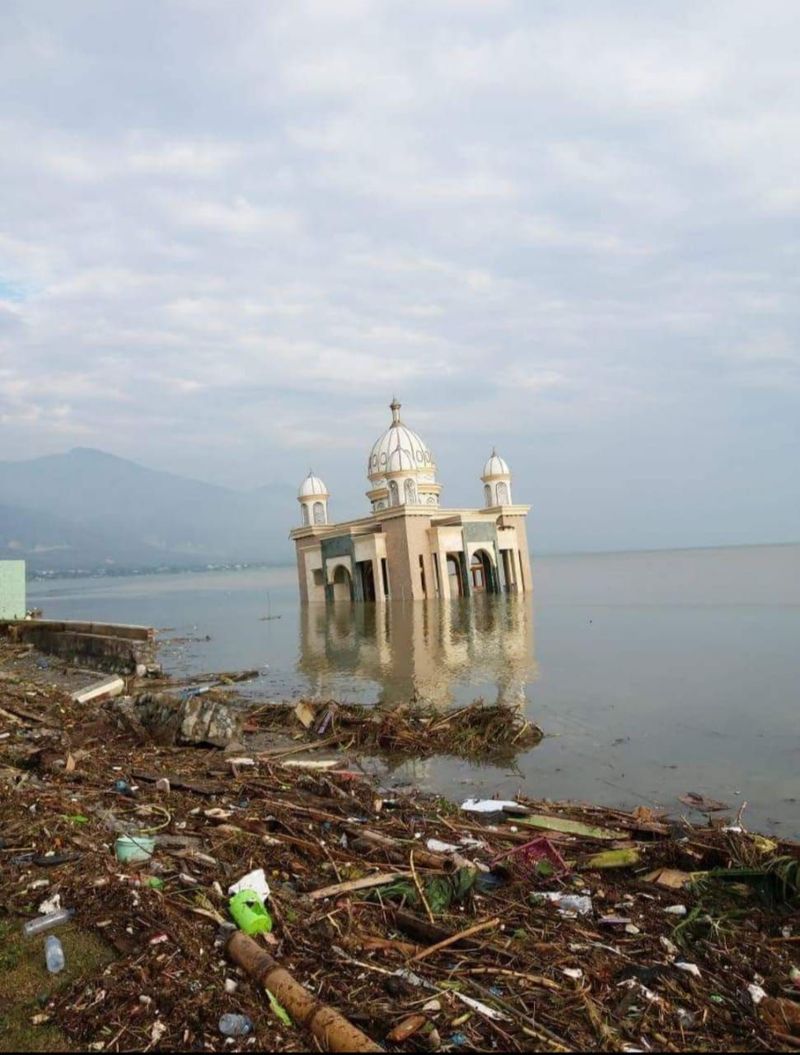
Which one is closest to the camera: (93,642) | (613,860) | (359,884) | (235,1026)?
(235,1026)

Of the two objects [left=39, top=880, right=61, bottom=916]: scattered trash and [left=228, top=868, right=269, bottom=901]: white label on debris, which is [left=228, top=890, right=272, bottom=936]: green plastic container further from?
[left=39, top=880, right=61, bottom=916]: scattered trash

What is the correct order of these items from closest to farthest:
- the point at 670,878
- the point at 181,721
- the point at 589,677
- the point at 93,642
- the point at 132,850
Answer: the point at 132,850 → the point at 670,878 → the point at 181,721 → the point at 589,677 → the point at 93,642

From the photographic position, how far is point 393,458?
2069 inches

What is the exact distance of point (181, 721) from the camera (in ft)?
36.8

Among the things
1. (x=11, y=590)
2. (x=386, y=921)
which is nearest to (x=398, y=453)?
(x=11, y=590)

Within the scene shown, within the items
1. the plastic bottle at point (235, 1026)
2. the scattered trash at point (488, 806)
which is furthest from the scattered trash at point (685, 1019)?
the scattered trash at point (488, 806)

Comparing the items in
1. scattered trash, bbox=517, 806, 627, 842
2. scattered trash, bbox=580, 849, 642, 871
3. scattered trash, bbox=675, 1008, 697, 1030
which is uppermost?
scattered trash, bbox=675, 1008, 697, 1030

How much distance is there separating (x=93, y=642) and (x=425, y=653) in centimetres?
1047

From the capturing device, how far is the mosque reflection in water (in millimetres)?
17766

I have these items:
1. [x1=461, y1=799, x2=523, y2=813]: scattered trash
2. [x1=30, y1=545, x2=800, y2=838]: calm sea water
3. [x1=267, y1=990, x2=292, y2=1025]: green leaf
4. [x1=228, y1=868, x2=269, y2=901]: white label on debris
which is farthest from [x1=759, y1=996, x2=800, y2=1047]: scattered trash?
[x1=30, y1=545, x2=800, y2=838]: calm sea water

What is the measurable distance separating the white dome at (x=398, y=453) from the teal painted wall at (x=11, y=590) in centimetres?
2594

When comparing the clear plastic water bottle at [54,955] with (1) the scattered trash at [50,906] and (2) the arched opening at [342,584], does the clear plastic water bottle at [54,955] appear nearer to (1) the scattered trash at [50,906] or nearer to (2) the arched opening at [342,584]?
(1) the scattered trash at [50,906]

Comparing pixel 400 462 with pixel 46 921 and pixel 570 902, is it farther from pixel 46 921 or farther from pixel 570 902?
pixel 46 921

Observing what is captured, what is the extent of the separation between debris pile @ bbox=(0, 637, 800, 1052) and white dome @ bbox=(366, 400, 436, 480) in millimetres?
44736
